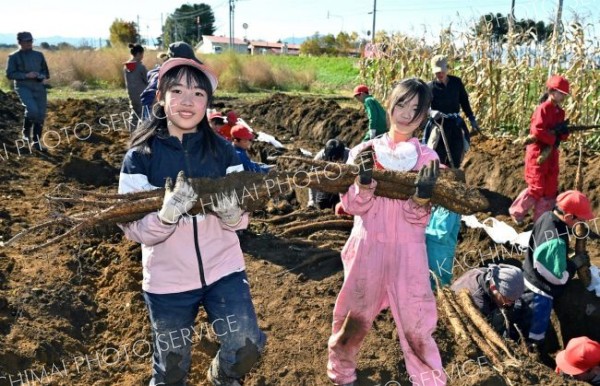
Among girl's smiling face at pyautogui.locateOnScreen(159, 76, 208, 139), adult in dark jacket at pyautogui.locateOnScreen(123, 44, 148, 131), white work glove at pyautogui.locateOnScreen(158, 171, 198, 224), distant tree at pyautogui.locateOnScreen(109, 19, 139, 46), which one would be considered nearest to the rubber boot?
adult in dark jacket at pyautogui.locateOnScreen(123, 44, 148, 131)

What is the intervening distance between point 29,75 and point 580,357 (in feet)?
28.1

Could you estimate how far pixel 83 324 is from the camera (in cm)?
431

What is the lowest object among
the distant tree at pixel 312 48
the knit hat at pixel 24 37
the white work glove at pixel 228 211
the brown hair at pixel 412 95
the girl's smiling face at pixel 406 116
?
the distant tree at pixel 312 48

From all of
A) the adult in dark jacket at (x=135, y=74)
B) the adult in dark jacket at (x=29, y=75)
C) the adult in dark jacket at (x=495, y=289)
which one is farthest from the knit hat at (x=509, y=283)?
the adult in dark jacket at (x=29, y=75)

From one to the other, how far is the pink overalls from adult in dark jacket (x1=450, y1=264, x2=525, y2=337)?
4.83ft

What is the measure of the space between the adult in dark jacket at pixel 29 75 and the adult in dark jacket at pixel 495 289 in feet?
25.2

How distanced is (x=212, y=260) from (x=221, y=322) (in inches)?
10.9

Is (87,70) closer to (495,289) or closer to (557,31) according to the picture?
(557,31)

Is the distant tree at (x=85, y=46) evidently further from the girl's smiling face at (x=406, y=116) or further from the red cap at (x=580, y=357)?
the girl's smiling face at (x=406, y=116)

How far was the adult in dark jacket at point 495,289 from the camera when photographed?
4.25m

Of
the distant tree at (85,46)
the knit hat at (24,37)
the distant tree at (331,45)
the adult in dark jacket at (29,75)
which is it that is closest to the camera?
the knit hat at (24,37)

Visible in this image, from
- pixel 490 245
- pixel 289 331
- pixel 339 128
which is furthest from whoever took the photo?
pixel 339 128

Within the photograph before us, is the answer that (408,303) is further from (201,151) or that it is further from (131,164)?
(131,164)

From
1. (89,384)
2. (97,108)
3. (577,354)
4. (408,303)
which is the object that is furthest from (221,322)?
(97,108)
